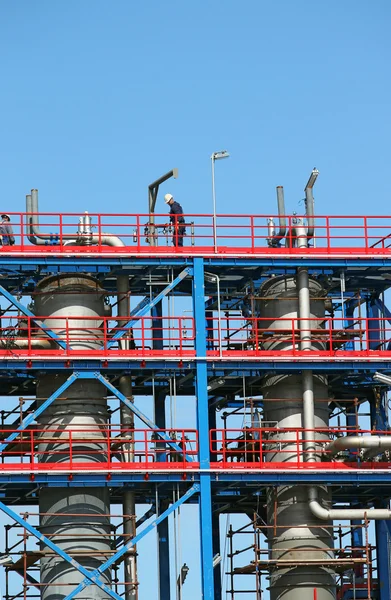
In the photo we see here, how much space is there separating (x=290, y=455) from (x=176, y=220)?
9297 millimetres

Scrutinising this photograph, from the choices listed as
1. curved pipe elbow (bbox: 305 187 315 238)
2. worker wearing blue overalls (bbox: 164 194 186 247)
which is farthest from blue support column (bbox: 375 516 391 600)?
worker wearing blue overalls (bbox: 164 194 186 247)

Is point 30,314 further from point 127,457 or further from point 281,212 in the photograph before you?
point 281,212

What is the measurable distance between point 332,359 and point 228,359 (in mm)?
3696

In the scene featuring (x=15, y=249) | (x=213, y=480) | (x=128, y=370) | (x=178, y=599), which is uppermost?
(x=15, y=249)

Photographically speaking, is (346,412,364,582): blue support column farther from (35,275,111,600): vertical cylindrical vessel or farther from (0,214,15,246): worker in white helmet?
(0,214,15,246): worker in white helmet

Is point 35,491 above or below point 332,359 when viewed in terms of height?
below

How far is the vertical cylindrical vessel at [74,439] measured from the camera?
183 ft

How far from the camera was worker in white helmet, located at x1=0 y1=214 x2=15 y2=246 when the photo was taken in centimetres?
5794

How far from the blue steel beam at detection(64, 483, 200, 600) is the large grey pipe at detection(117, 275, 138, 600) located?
0.70 metres

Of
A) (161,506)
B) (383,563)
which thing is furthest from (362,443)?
(161,506)

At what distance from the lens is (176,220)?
58.6 metres

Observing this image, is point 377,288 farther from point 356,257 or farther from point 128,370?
point 128,370

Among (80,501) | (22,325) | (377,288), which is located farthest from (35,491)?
(377,288)

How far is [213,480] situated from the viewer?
56.2 metres
